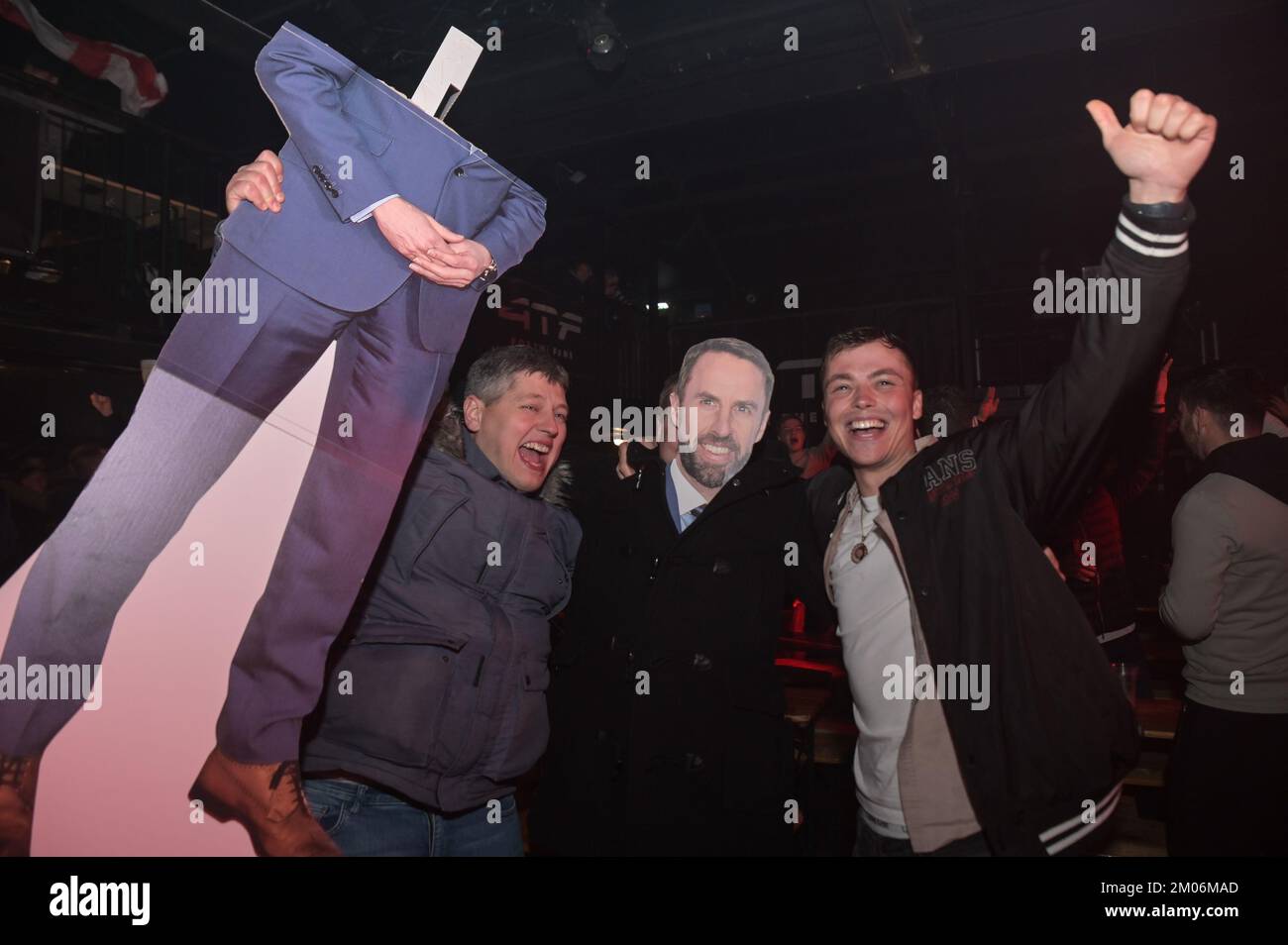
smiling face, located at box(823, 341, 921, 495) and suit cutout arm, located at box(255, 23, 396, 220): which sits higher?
suit cutout arm, located at box(255, 23, 396, 220)

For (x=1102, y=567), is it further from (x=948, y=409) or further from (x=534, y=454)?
(x=534, y=454)

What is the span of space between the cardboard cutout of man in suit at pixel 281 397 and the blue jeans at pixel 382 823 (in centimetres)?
6

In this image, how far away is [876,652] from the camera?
5.62ft

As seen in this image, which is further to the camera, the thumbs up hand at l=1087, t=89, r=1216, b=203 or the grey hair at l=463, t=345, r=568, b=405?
the grey hair at l=463, t=345, r=568, b=405

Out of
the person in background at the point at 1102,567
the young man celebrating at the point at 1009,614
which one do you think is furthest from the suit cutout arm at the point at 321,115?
the person in background at the point at 1102,567

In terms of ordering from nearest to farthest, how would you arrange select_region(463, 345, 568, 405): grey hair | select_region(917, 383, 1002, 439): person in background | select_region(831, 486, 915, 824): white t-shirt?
select_region(831, 486, 915, 824): white t-shirt < select_region(463, 345, 568, 405): grey hair < select_region(917, 383, 1002, 439): person in background

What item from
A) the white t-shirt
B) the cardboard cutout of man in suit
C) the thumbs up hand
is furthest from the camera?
the cardboard cutout of man in suit

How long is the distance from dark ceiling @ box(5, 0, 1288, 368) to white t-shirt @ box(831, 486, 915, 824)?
6.55ft

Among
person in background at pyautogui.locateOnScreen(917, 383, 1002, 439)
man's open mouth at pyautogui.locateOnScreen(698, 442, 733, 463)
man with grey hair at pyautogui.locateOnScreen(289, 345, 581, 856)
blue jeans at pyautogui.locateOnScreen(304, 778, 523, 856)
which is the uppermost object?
person in background at pyautogui.locateOnScreen(917, 383, 1002, 439)

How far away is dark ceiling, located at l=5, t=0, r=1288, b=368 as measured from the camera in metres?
2.69

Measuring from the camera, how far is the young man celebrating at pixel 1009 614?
1.40 m

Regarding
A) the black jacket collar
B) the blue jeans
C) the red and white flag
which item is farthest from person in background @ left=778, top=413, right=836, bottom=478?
the red and white flag

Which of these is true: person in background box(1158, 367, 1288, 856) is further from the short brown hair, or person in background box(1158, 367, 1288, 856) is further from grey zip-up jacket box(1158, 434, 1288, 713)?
the short brown hair
